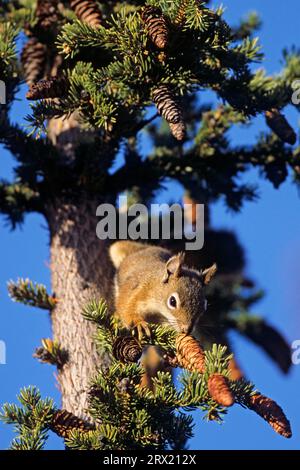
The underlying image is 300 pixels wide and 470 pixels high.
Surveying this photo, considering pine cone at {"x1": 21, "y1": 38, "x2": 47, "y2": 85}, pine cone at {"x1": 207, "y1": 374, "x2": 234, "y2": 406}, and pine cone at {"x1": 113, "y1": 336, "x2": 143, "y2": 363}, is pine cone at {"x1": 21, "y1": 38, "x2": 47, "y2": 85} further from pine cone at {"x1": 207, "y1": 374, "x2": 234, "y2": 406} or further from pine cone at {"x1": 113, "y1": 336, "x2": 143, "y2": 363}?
pine cone at {"x1": 207, "y1": 374, "x2": 234, "y2": 406}

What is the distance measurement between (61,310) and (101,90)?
1.37 meters

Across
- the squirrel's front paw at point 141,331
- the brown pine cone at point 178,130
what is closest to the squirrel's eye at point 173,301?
the squirrel's front paw at point 141,331

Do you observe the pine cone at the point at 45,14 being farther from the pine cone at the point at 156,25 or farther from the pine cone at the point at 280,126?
the pine cone at the point at 280,126

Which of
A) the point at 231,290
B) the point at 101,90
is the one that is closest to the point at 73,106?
the point at 101,90

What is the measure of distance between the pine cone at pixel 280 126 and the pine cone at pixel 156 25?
981 mm

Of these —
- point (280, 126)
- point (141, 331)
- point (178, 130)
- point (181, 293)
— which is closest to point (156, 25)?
point (178, 130)

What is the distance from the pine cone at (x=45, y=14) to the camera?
432 centimetres

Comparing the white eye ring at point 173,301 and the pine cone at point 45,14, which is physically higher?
the pine cone at point 45,14

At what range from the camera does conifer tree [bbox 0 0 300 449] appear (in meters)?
2.88

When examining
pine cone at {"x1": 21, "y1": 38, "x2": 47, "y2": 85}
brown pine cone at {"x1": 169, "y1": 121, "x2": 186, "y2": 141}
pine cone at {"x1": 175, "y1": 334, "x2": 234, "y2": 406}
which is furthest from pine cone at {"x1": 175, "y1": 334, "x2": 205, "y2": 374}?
pine cone at {"x1": 21, "y1": 38, "x2": 47, "y2": 85}

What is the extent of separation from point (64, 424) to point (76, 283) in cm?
127

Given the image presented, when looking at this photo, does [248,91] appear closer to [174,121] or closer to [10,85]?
[174,121]

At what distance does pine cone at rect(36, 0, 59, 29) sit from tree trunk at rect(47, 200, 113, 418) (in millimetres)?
1187

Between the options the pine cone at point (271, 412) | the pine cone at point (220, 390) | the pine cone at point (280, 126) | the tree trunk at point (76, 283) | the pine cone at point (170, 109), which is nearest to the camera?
the pine cone at point (220, 390)
